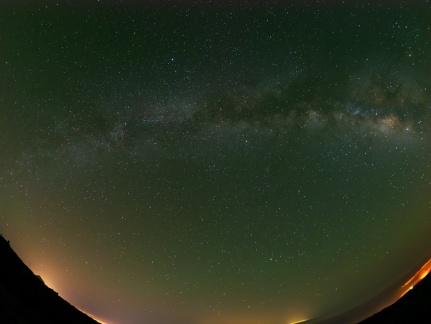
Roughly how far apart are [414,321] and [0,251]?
26.2ft

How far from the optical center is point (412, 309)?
7.16 metres

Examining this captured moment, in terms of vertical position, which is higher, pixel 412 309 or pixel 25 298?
pixel 412 309

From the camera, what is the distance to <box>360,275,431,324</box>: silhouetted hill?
6.98m

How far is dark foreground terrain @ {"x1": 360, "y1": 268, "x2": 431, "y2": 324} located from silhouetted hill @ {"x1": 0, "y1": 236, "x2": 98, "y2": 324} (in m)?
6.50

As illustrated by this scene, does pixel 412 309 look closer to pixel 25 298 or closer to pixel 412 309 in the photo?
pixel 412 309

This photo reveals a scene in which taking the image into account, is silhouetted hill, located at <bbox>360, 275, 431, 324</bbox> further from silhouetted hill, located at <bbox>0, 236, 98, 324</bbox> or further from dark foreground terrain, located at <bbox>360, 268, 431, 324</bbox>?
silhouetted hill, located at <bbox>0, 236, 98, 324</bbox>

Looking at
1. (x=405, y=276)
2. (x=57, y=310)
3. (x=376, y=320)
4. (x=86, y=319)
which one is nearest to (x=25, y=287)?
(x=57, y=310)

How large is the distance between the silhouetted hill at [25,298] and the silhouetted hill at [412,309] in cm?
650

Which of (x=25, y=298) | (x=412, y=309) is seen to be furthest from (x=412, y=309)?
(x=25, y=298)

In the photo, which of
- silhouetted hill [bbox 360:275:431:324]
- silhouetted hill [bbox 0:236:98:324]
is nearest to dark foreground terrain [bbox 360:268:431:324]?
silhouetted hill [bbox 360:275:431:324]

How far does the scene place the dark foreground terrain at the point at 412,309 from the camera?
6.98m

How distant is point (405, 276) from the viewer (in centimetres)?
1405

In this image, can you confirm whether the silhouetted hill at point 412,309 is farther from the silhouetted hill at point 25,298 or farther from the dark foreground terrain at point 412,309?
the silhouetted hill at point 25,298

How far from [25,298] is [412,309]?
24.7 feet
